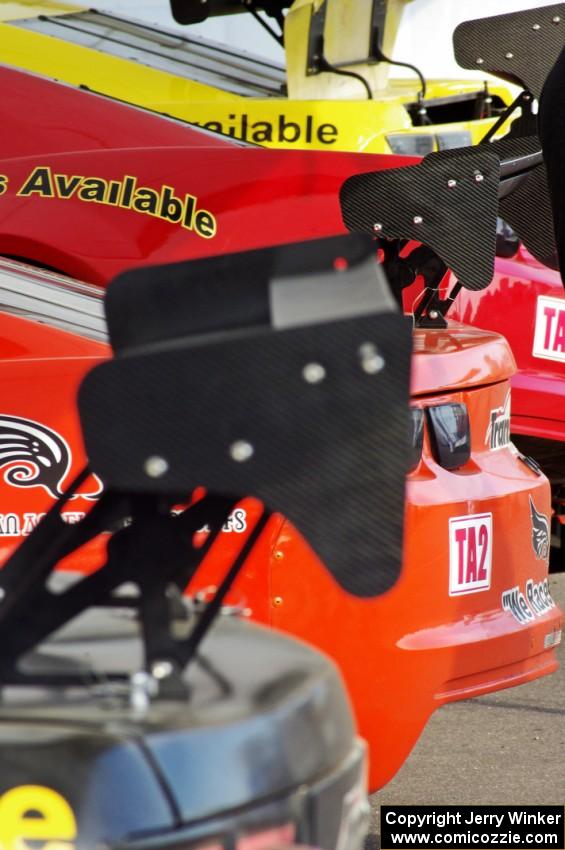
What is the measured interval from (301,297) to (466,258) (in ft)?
7.04

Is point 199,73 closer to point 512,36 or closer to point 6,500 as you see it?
point 512,36

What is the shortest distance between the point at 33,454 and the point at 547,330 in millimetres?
2766

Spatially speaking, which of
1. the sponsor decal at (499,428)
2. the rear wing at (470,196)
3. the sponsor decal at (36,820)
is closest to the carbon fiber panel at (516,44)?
the rear wing at (470,196)

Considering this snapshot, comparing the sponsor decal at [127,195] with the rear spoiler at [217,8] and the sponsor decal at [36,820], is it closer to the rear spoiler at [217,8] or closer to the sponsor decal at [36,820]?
the sponsor decal at [36,820]

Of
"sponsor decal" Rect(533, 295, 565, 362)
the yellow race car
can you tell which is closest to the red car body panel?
"sponsor decal" Rect(533, 295, 565, 362)

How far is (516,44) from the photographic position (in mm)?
4297

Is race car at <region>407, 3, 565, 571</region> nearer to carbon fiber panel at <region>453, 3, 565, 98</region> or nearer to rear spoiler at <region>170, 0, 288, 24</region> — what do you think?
carbon fiber panel at <region>453, 3, 565, 98</region>

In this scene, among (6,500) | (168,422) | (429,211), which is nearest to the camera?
(168,422)

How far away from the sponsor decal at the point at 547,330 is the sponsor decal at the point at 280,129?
1.93m

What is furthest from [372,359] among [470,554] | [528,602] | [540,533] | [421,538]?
[540,533]

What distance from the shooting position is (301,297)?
1.37 meters

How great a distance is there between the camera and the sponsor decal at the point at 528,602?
3154mm

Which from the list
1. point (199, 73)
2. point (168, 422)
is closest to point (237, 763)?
point (168, 422)

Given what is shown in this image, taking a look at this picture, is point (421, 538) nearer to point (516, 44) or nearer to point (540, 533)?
point (540, 533)
